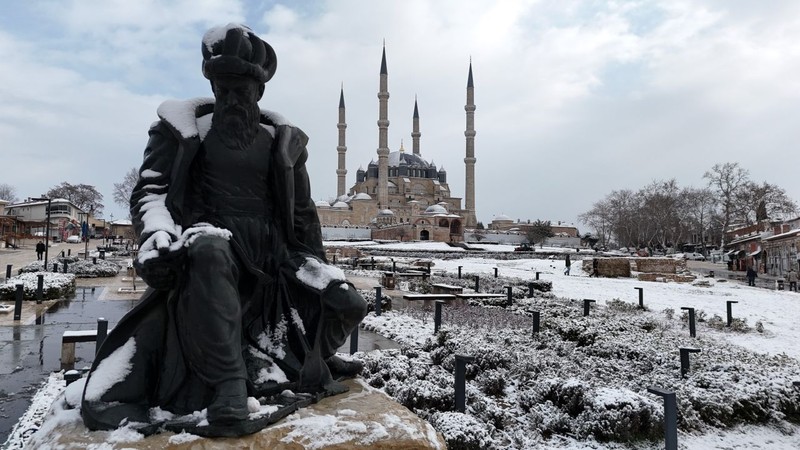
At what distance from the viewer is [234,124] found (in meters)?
2.73

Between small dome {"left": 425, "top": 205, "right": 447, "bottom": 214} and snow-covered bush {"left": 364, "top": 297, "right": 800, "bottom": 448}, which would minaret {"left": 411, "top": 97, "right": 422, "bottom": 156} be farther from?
snow-covered bush {"left": 364, "top": 297, "right": 800, "bottom": 448}

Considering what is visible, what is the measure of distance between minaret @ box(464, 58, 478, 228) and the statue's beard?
70.6m

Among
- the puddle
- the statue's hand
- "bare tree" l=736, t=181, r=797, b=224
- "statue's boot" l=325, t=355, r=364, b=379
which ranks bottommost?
the puddle

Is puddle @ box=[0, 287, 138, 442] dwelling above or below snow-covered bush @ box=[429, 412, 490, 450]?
above

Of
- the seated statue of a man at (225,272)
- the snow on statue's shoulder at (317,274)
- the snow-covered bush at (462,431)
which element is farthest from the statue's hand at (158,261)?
the snow-covered bush at (462,431)

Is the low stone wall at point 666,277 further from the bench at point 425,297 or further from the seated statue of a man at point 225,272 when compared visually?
the seated statue of a man at point 225,272

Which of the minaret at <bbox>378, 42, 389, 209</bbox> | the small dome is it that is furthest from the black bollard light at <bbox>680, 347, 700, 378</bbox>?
the minaret at <bbox>378, 42, 389, 209</bbox>

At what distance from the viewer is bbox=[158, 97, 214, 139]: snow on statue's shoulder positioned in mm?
2637

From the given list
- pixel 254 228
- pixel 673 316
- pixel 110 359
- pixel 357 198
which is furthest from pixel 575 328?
pixel 357 198

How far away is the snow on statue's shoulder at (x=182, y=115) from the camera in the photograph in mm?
2637

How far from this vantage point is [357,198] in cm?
7375

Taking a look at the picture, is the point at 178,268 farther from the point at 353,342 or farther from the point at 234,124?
the point at 353,342

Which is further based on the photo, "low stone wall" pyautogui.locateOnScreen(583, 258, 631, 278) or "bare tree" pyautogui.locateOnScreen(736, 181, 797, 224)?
"bare tree" pyautogui.locateOnScreen(736, 181, 797, 224)

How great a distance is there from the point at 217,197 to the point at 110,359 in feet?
2.99
